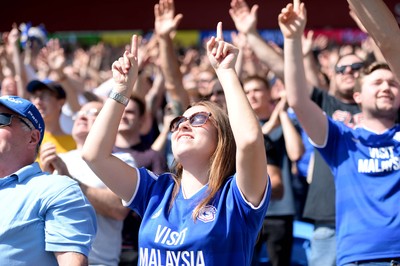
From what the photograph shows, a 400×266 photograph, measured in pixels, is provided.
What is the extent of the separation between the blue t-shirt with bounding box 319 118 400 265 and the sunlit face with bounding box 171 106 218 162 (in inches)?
53.7

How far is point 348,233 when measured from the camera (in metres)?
4.59

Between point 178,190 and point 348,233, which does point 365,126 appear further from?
point 178,190

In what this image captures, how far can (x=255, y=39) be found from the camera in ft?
18.8

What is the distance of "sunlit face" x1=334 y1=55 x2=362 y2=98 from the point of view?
20.1 feet

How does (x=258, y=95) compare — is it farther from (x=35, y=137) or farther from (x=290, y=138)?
(x=35, y=137)

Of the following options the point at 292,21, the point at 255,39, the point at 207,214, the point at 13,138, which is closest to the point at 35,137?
the point at 13,138

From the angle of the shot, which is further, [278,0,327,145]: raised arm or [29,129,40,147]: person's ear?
[278,0,327,145]: raised arm

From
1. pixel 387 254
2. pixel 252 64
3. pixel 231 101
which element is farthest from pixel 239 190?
pixel 252 64

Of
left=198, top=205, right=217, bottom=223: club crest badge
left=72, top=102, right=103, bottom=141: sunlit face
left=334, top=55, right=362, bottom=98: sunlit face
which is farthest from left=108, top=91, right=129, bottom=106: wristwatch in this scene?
left=334, top=55, right=362, bottom=98: sunlit face

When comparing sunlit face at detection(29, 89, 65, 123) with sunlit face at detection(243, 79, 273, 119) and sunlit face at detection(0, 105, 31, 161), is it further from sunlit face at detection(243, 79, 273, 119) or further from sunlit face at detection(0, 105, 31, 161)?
sunlit face at detection(0, 105, 31, 161)

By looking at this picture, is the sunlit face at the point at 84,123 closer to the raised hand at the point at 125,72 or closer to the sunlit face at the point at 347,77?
the raised hand at the point at 125,72

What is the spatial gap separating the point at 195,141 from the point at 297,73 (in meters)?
1.39

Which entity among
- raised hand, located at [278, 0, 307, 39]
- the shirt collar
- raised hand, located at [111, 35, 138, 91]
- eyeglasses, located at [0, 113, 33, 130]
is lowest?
the shirt collar

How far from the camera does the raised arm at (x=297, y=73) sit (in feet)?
15.4
